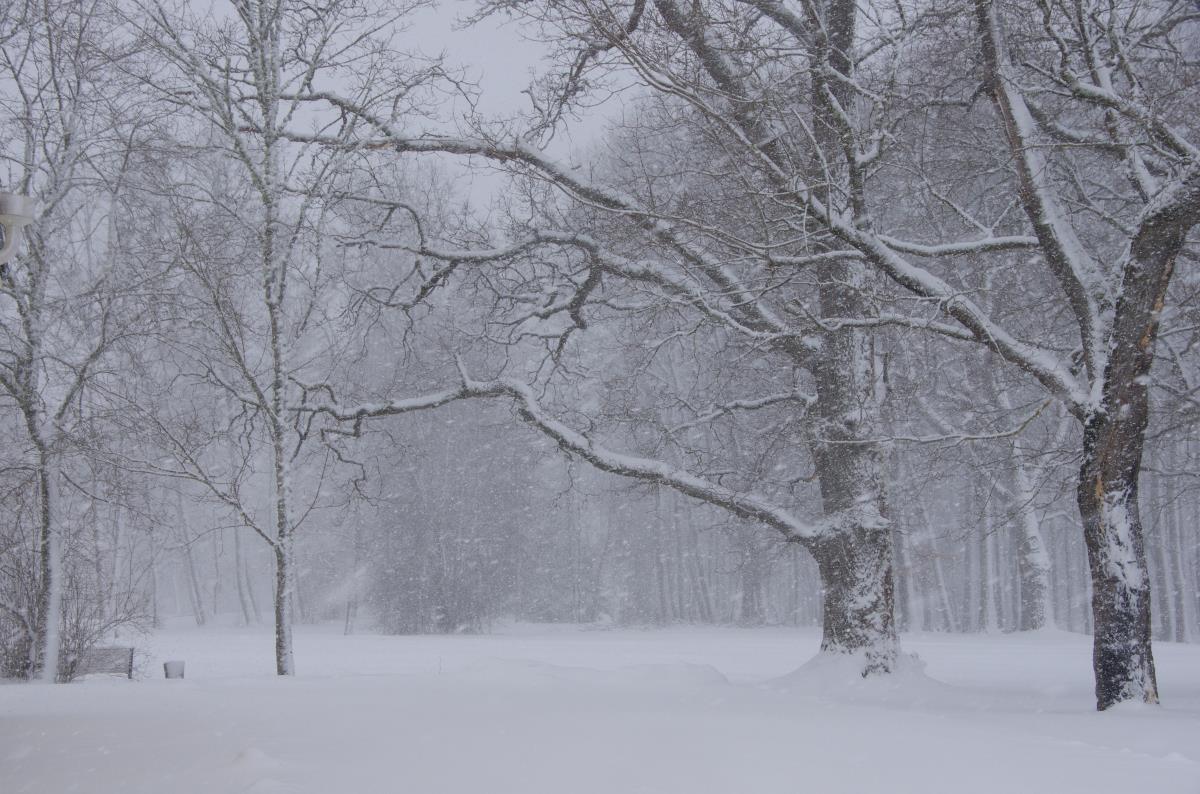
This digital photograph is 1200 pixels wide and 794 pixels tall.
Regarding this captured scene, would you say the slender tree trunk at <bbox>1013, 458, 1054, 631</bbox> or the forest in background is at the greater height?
the forest in background

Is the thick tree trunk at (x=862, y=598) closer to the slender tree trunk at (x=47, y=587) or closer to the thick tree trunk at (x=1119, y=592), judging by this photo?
the thick tree trunk at (x=1119, y=592)

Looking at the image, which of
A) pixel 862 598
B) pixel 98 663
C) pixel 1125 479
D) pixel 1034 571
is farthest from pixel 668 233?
pixel 1034 571

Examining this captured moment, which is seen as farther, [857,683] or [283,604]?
[283,604]

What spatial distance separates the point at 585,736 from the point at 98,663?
10.3m

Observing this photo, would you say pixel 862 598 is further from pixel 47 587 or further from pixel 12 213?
pixel 47 587

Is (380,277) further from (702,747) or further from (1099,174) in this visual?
(702,747)

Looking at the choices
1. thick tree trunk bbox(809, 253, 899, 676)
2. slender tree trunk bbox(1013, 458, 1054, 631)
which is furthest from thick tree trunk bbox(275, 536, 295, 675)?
slender tree trunk bbox(1013, 458, 1054, 631)

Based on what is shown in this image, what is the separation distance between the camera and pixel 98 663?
12.7 m

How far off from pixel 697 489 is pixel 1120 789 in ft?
20.3

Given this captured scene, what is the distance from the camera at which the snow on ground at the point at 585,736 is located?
432cm

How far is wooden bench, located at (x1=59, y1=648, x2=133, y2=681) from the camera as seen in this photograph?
40.9 ft

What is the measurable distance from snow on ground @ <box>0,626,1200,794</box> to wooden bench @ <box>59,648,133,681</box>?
13.8ft

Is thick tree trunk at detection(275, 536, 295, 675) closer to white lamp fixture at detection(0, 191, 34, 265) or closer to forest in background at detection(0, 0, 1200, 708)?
forest in background at detection(0, 0, 1200, 708)

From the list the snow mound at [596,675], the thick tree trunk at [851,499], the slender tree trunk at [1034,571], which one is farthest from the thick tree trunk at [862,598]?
the slender tree trunk at [1034,571]
